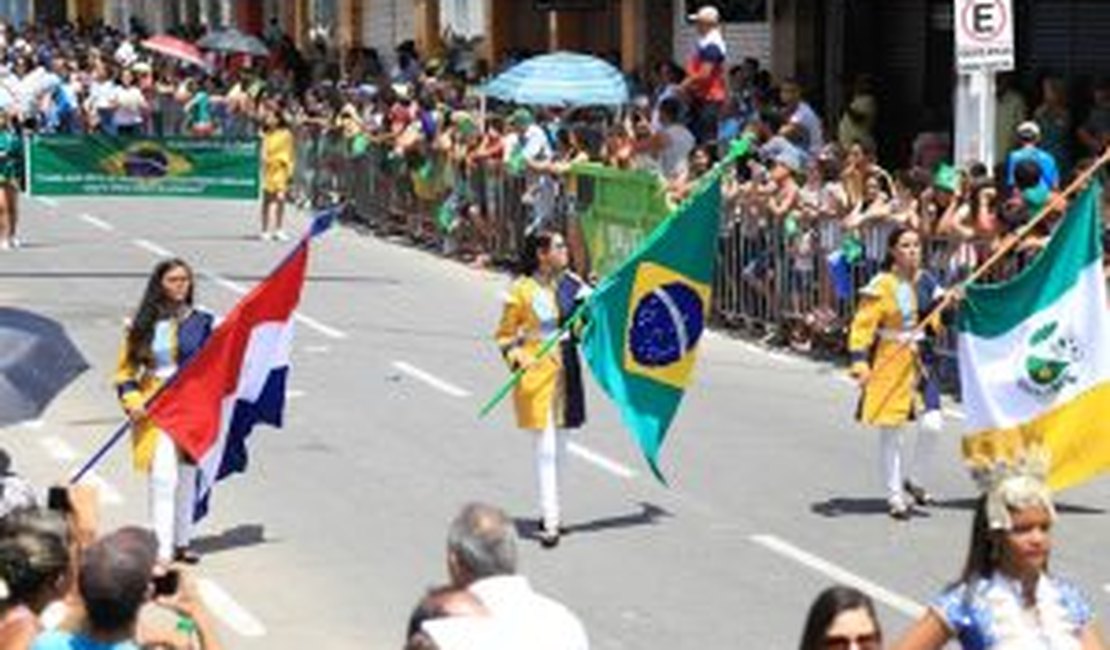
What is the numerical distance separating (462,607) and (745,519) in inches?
281

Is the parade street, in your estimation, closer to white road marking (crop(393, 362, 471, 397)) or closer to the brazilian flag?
white road marking (crop(393, 362, 471, 397))

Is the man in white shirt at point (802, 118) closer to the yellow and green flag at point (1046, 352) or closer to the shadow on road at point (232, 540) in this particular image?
the shadow on road at point (232, 540)

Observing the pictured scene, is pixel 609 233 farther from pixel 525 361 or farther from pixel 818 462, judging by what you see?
pixel 525 361

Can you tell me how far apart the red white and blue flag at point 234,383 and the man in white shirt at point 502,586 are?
14.6 ft

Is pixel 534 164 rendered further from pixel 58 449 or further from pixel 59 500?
pixel 59 500

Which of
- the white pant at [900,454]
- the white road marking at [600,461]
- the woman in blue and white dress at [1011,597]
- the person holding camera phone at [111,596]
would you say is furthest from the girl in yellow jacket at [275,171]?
the woman in blue and white dress at [1011,597]

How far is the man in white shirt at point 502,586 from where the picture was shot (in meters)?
6.50

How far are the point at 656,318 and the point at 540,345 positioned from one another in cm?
64

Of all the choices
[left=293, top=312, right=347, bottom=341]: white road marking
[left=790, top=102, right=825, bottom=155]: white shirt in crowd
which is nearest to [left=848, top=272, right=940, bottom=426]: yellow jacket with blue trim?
[left=293, top=312, right=347, bottom=341]: white road marking

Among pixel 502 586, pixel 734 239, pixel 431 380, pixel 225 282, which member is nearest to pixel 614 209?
pixel 734 239

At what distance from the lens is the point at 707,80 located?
23547 millimetres

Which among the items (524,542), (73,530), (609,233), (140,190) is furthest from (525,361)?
(140,190)

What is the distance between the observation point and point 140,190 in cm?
2722

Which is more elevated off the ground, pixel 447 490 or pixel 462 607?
pixel 462 607
